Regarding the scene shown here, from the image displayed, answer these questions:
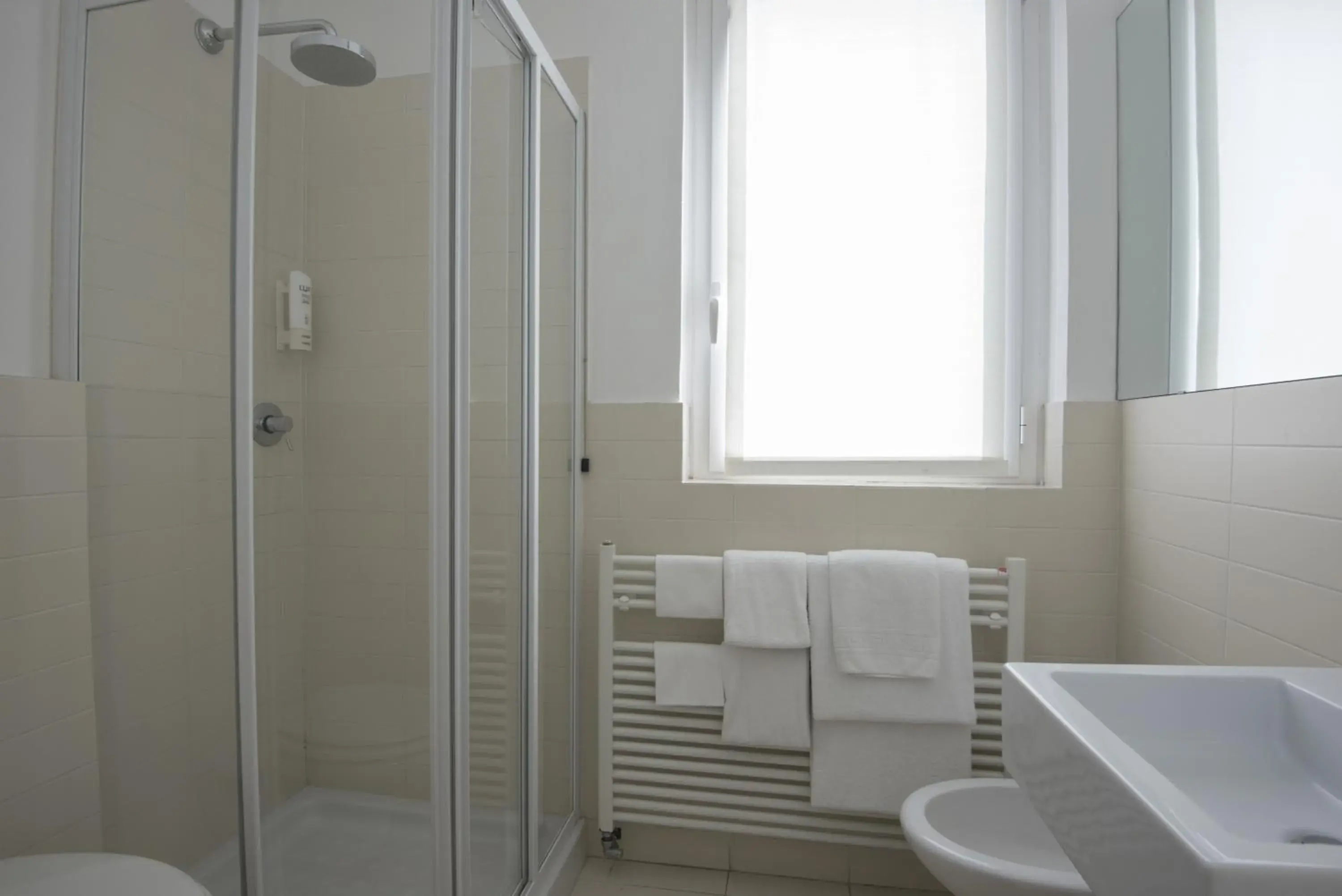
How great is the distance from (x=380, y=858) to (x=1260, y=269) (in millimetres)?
1651

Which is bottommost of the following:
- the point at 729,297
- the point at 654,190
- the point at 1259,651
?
the point at 1259,651

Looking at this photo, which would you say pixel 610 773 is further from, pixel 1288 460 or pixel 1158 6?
pixel 1158 6

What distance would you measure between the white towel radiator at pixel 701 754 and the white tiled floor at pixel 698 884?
66 millimetres

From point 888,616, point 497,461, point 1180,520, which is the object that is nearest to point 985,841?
point 888,616

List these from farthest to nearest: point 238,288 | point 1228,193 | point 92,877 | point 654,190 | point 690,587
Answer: point 654,190, point 690,587, point 1228,193, point 238,288, point 92,877

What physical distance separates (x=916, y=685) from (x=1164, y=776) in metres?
0.82

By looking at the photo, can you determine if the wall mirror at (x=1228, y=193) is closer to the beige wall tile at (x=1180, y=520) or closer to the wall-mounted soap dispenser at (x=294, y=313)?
the beige wall tile at (x=1180, y=520)

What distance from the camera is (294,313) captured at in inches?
36.0

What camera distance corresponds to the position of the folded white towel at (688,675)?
1.69 meters

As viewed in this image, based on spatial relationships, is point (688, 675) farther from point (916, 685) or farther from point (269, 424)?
point (269, 424)

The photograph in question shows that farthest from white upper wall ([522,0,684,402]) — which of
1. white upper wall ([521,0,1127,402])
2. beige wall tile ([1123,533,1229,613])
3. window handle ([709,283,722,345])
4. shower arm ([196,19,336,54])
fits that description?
beige wall tile ([1123,533,1229,613])

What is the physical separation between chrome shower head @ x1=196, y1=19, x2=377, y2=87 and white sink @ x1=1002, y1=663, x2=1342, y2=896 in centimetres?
118

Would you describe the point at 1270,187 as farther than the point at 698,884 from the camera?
No

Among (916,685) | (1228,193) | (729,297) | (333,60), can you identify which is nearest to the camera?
(333,60)
